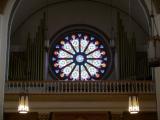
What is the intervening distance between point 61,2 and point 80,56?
9.15 ft

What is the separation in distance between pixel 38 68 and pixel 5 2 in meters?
3.11

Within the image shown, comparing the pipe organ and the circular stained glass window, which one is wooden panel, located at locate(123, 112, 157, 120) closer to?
the circular stained glass window

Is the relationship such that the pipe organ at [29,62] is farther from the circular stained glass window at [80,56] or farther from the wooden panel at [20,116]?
the wooden panel at [20,116]

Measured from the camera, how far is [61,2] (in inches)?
826

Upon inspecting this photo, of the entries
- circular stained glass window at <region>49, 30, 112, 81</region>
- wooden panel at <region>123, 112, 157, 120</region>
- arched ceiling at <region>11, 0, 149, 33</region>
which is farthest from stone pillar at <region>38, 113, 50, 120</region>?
arched ceiling at <region>11, 0, 149, 33</region>

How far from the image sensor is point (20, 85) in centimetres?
1708

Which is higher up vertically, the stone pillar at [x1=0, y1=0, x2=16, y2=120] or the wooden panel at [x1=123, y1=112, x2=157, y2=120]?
the stone pillar at [x1=0, y1=0, x2=16, y2=120]

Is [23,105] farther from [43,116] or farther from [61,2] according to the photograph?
[61,2]

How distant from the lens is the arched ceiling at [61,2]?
1900cm

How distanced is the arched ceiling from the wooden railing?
10.1 ft


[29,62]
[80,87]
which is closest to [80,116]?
[80,87]

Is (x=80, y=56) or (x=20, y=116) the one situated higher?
(x=80, y=56)

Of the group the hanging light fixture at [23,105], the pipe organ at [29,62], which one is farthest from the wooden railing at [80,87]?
the hanging light fixture at [23,105]

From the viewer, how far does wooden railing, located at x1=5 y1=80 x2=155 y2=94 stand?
1689 cm
